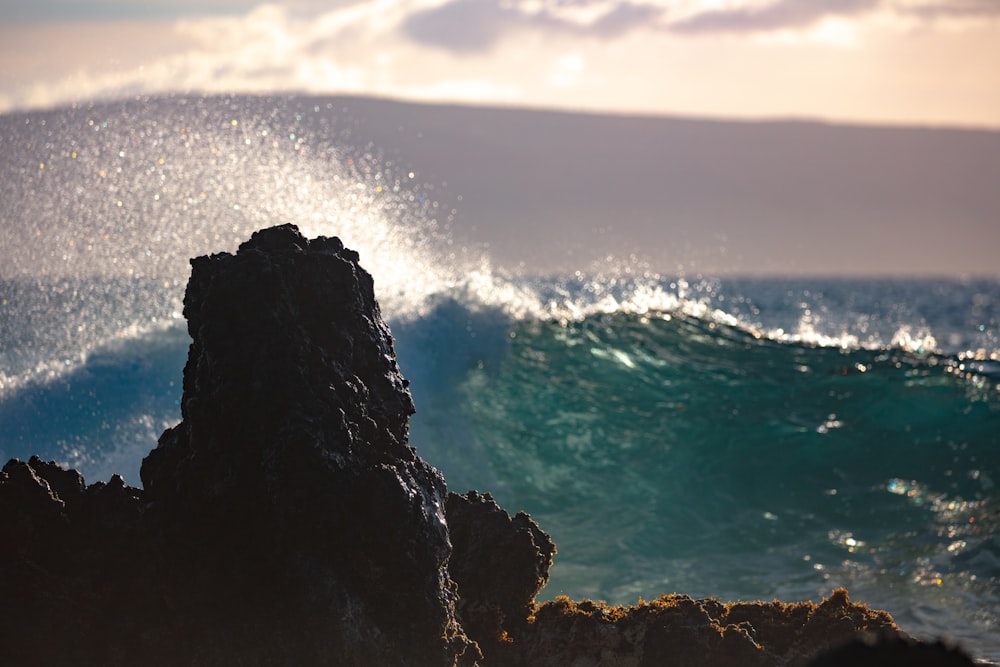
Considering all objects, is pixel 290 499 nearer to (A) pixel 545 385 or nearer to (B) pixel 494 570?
(B) pixel 494 570

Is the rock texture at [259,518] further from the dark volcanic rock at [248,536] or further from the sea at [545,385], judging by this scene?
the sea at [545,385]

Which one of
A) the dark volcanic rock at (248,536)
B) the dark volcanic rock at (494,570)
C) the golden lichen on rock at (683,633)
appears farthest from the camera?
the dark volcanic rock at (494,570)

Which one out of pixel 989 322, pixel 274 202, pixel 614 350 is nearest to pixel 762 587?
pixel 614 350

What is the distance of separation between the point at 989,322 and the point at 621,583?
154ft

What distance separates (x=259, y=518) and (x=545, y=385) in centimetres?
1133

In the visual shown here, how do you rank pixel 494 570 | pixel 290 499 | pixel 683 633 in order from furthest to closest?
1. pixel 494 570
2. pixel 683 633
3. pixel 290 499

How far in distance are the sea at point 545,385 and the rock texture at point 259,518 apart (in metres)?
4.60

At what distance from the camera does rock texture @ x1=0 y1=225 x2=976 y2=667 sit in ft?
16.9

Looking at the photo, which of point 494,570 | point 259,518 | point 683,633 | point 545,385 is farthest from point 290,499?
point 545,385

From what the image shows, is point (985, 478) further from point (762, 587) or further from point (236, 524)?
point (236, 524)

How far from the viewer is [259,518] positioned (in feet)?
17.3

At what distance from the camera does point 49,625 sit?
16.9ft

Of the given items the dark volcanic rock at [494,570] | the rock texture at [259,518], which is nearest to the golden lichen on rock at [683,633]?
the dark volcanic rock at [494,570]

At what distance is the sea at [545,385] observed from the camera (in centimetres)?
1139
